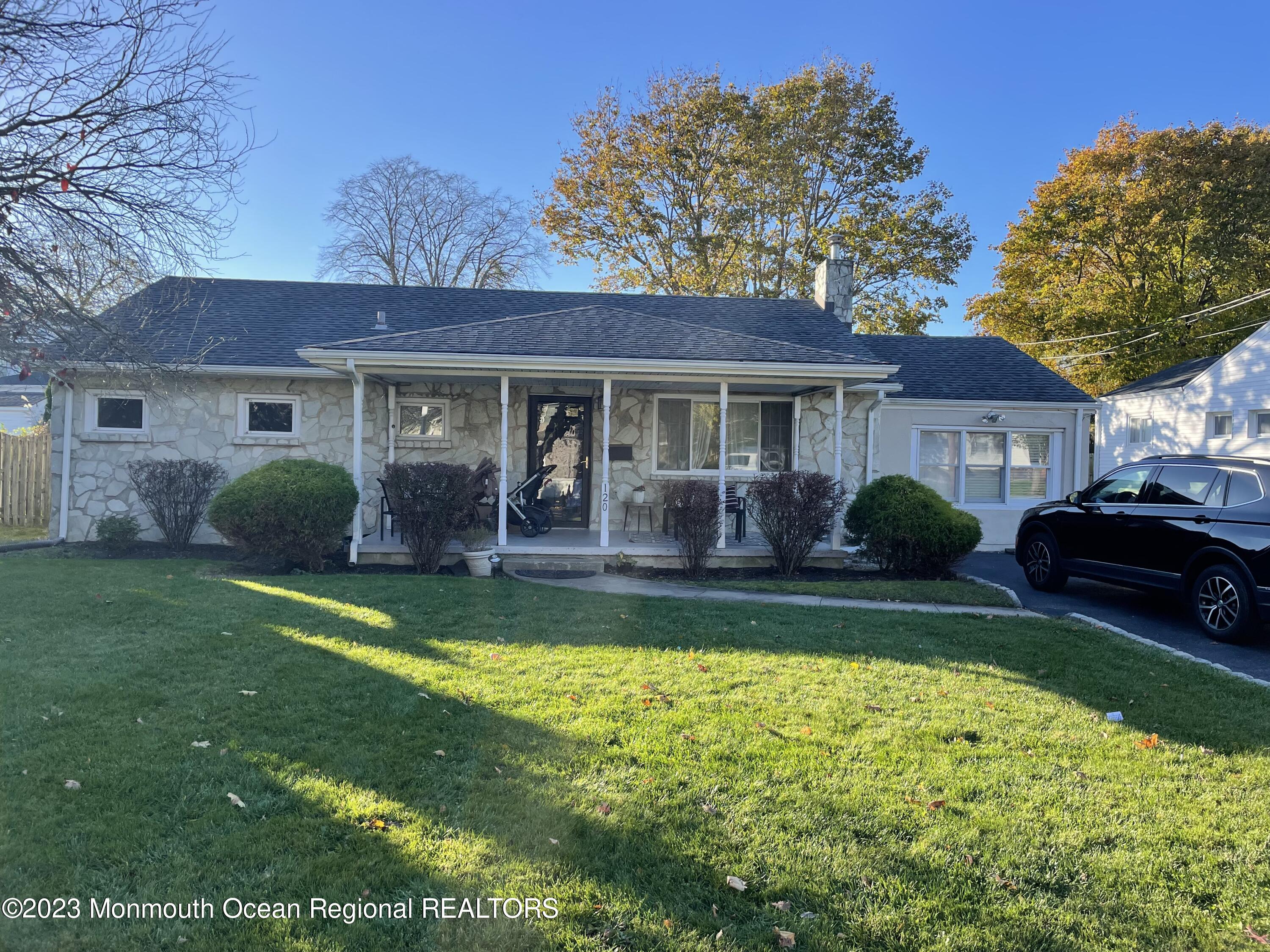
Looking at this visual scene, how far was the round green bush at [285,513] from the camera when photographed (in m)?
8.70

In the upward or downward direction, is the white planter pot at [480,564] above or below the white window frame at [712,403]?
below

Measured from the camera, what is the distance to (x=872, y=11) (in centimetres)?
1422

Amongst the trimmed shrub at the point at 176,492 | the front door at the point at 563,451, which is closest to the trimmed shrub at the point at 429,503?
the front door at the point at 563,451

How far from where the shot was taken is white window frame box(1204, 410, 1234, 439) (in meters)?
17.2

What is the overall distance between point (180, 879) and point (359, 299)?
12.8m

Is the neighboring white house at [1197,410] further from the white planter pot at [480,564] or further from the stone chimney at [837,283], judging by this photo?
the white planter pot at [480,564]

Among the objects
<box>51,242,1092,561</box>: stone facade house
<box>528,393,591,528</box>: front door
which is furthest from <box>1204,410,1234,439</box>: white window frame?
<box>528,393,591,528</box>: front door

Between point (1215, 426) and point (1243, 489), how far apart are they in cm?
1419

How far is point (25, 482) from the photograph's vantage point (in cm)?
1337

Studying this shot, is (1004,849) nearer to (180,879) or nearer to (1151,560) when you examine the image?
(180,879)

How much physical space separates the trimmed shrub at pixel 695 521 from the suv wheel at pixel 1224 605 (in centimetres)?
491

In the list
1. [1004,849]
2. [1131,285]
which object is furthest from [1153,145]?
→ [1004,849]

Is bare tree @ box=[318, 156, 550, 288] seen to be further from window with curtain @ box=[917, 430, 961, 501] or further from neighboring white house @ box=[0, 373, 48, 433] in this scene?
window with curtain @ box=[917, 430, 961, 501]

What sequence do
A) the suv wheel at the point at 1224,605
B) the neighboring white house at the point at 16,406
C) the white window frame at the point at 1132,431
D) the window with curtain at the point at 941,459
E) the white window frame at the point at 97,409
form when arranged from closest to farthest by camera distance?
1. the suv wheel at the point at 1224,605
2. the white window frame at the point at 97,409
3. the window with curtain at the point at 941,459
4. the white window frame at the point at 1132,431
5. the neighboring white house at the point at 16,406
